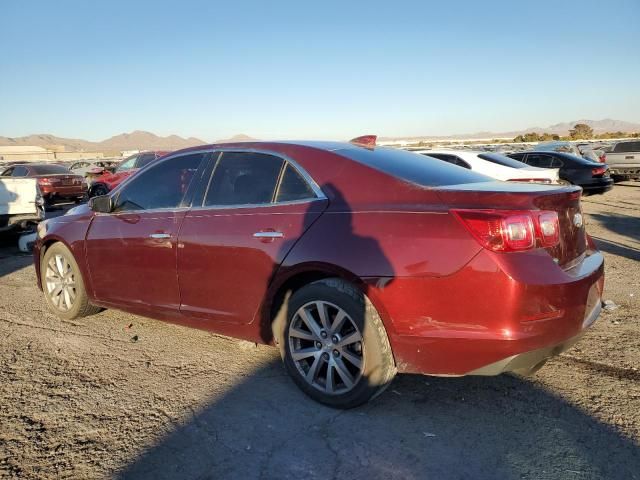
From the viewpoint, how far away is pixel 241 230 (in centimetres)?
358

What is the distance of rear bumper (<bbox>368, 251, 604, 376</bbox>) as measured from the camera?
2.69 meters

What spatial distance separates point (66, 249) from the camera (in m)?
4.97

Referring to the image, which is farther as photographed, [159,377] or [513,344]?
[159,377]

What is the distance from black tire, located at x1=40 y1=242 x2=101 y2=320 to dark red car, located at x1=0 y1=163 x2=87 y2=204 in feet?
40.2

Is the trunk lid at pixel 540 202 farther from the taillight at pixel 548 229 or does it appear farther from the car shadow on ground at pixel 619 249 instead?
the car shadow on ground at pixel 619 249

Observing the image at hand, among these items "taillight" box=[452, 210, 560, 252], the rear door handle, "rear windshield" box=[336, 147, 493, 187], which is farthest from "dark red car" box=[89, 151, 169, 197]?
"taillight" box=[452, 210, 560, 252]

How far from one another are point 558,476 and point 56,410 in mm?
2928

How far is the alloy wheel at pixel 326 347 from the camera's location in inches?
124

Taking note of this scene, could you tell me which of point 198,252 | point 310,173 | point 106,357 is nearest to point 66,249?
point 106,357

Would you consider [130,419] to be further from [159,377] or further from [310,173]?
[310,173]

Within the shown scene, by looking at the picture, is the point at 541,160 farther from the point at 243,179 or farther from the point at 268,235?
the point at 268,235

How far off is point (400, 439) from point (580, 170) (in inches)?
584

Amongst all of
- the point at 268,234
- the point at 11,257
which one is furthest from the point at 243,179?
the point at 11,257

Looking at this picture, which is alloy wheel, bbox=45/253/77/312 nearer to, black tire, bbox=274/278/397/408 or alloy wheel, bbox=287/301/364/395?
alloy wheel, bbox=287/301/364/395
